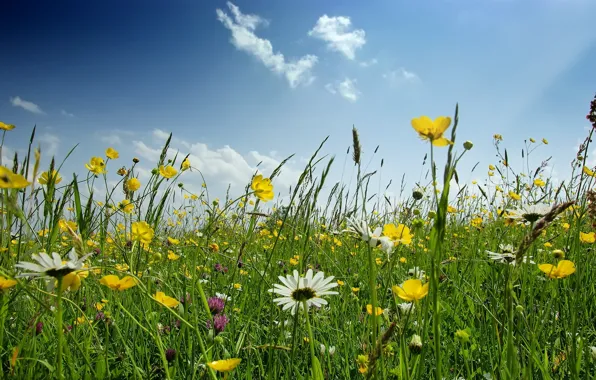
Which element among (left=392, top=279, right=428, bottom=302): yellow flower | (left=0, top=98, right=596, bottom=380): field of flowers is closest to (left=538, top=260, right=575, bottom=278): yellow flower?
(left=0, top=98, right=596, bottom=380): field of flowers

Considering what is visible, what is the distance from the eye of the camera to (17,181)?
695 mm

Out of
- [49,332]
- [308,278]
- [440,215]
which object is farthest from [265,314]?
[440,215]

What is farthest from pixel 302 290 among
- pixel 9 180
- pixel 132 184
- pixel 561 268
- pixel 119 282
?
pixel 132 184

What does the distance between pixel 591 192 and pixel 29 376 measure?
1.91m

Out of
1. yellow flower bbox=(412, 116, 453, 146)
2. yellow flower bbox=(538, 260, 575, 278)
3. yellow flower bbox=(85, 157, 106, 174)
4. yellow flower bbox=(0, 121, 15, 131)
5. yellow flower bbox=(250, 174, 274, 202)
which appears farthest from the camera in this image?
yellow flower bbox=(85, 157, 106, 174)

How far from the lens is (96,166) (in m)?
1.95

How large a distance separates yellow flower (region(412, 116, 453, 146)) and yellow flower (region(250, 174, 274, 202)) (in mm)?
662

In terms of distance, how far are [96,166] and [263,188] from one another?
1.12 m

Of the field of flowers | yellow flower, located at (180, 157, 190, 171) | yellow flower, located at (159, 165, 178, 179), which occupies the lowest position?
the field of flowers

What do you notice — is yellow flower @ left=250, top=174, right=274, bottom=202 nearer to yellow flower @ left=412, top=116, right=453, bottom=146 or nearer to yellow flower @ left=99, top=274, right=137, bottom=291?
yellow flower @ left=99, top=274, right=137, bottom=291

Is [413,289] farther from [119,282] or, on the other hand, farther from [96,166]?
[96,166]

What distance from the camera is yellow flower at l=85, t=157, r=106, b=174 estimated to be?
6.28 ft

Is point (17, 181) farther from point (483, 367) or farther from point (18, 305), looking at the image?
point (483, 367)

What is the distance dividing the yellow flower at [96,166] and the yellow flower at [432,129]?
168 centimetres
